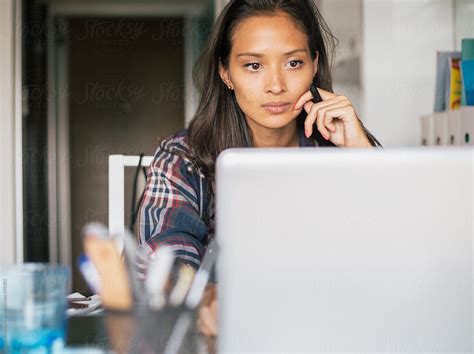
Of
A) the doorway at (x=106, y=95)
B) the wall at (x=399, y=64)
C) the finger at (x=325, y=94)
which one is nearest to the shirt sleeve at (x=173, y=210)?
the finger at (x=325, y=94)

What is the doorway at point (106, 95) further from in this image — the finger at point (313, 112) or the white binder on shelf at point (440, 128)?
the finger at point (313, 112)

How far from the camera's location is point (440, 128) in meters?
2.45

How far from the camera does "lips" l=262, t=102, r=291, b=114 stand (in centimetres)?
155

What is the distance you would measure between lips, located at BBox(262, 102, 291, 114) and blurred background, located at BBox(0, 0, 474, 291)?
142 centimetres

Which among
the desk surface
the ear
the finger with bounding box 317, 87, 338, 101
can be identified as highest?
the ear

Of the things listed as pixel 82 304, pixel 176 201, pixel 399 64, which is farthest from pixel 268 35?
pixel 399 64

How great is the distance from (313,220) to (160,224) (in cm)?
74

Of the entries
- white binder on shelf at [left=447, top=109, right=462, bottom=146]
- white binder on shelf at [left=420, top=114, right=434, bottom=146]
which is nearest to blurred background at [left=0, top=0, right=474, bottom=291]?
white binder on shelf at [left=420, top=114, right=434, bottom=146]

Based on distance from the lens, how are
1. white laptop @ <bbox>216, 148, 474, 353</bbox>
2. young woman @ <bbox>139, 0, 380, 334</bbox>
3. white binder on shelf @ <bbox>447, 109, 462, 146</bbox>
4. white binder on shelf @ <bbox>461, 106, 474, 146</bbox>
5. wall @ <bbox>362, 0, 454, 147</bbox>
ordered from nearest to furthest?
white laptop @ <bbox>216, 148, 474, 353</bbox>
young woman @ <bbox>139, 0, 380, 334</bbox>
white binder on shelf @ <bbox>461, 106, 474, 146</bbox>
white binder on shelf @ <bbox>447, 109, 462, 146</bbox>
wall @ <bbox>362, 0, 454, 147</bbox>

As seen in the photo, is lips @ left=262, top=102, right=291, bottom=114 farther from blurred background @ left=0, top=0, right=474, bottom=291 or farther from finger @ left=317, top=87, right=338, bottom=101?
blurred background @ left=0, top=0, right=474, bottom=291

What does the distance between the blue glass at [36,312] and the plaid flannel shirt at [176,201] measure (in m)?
0.52

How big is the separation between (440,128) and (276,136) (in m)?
1.04

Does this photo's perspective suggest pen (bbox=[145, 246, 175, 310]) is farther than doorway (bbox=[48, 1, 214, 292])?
No

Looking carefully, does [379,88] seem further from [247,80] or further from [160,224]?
[160,224]
